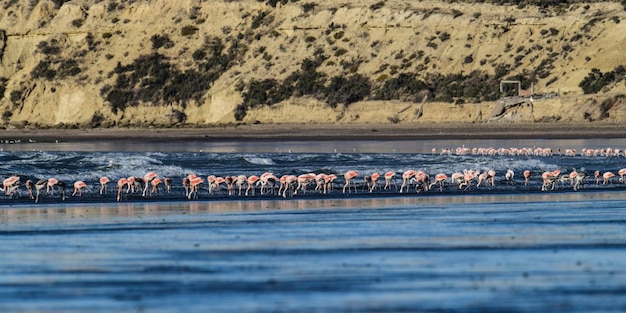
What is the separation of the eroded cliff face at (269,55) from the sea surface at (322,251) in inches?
1821

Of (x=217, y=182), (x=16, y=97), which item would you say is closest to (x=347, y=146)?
(x=217, y=182)

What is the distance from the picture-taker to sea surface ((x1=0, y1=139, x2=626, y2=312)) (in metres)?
14.9

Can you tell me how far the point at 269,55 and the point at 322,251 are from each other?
8591 centimetres

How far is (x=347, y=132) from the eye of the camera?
255 feet

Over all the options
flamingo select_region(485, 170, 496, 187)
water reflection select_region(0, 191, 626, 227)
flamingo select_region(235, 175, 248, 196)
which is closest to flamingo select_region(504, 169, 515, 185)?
flamingo select_region(485, 170, 496, 187)

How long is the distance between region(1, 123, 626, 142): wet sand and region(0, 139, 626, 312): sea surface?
110ft

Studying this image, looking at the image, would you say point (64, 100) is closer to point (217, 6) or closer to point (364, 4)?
point (217, 6)

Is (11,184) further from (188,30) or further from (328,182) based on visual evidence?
(188,30)

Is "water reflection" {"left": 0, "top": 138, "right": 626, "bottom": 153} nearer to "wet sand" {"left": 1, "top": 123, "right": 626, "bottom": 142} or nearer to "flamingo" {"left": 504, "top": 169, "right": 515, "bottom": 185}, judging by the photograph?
"wet sand" {"left": 1, "top": 123, "right": 626, "bottom": 142}

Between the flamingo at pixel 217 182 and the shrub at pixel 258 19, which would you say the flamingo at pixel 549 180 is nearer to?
the flamingo at pixel 217 182

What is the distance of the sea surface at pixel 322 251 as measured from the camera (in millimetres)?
14852

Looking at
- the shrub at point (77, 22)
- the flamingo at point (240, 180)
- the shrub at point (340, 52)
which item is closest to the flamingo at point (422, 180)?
the flamingo at point (240, 180)

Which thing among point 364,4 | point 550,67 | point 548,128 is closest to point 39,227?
point 548,128

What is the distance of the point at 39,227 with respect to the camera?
24.0 m
